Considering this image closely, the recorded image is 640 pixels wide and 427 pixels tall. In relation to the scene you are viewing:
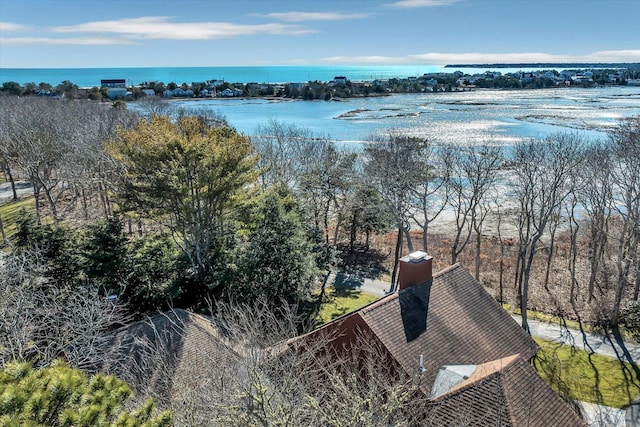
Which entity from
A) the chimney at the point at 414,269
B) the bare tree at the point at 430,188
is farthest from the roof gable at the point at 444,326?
the bare tree at the point at 430,188

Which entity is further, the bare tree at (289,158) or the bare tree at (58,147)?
the bare tree at (289,158)

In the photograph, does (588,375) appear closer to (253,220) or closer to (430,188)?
(253,220)

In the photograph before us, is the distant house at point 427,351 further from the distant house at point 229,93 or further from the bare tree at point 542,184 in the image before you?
the distant house at point 229,93

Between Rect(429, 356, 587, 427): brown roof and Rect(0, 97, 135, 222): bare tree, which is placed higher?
Rect(0, 97, 135, 222): bare tree

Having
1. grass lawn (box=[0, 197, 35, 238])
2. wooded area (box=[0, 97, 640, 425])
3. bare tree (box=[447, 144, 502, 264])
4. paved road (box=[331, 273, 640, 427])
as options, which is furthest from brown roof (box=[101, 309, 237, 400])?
grass lawn (box=[0, 197, 35, 238])

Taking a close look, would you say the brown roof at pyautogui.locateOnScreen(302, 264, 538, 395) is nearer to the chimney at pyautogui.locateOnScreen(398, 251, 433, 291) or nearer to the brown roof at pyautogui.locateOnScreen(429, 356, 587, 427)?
the chimney at pyautogui.locateOnScreen(398, 251, 433, 291)

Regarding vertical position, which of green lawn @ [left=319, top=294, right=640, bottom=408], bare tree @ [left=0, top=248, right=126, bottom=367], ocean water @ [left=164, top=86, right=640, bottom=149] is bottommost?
green lawn @ [left=319, top=294, right=640, bottom=408]

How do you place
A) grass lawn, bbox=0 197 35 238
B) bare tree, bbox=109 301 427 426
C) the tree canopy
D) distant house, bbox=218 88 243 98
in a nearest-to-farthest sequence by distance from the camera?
bare tree, bbox=109 301 427 426, the tree canopy, grass lawn, bbox=0 197 35 238, distant house, bbox=218 88 243 98
